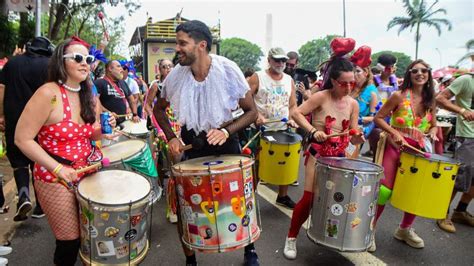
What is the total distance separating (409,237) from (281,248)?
4.27 ft

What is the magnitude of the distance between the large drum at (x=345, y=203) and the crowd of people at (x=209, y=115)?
0.60ft

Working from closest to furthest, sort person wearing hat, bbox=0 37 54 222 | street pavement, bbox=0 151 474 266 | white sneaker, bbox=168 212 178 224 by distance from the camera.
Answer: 1. street pavement, bbox=0 151 474 266
2. person wearing hat, bbox=0 37 54 222
3. white sneaker, bbox=168 212 178 224

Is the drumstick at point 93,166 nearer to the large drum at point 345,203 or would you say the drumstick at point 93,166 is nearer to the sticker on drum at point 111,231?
the sticker on drum at point 111,231

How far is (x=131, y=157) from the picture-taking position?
305 centimetres

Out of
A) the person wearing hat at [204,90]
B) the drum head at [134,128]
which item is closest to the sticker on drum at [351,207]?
the person wearing hat at [204,90]

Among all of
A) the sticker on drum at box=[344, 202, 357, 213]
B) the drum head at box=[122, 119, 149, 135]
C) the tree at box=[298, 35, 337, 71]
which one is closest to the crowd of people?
the drum head at box=[122, 119, 149, 135]

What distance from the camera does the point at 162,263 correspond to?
3.28m

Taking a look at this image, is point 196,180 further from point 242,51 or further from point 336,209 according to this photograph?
point 242,51

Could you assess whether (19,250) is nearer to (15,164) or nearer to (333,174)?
(15,164)

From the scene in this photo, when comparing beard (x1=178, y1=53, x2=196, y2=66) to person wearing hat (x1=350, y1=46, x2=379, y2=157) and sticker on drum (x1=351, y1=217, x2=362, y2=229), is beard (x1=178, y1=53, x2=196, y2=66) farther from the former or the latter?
person wearing hat (x1=350, y1=46, x2=379, y2=157)

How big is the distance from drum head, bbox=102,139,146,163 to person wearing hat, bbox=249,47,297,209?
1.68 m

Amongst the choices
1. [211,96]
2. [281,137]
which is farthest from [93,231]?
A: [281,137]

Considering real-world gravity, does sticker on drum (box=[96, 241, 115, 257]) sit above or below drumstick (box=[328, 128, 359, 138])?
below

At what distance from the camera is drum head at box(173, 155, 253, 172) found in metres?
2.40
